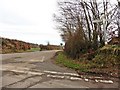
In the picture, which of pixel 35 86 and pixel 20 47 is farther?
pixel 20 47

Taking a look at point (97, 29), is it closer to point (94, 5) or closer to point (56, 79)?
point (94, 5)

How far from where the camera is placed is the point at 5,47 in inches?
1673

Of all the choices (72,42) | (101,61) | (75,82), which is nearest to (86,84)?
(75,82)

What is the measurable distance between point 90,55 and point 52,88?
9.18 metres

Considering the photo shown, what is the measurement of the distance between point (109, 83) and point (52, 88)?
2525mm

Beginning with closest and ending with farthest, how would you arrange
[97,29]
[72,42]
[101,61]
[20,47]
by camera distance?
[101,61]
[72,42]
[97,29]
[20,47]

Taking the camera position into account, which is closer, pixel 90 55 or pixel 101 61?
pixel 101 61

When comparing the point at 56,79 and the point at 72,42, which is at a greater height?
the point at 72,42

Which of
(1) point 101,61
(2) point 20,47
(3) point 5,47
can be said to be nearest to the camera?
(1) point 101,61

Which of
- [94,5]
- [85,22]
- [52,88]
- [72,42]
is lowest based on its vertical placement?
[52,88]

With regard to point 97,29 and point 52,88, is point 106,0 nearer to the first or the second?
point 97,29

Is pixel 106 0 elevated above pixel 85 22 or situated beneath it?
elevated above

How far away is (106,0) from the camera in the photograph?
27016 mm

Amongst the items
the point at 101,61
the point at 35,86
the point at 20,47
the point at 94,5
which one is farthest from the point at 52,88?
the point at 20,47
